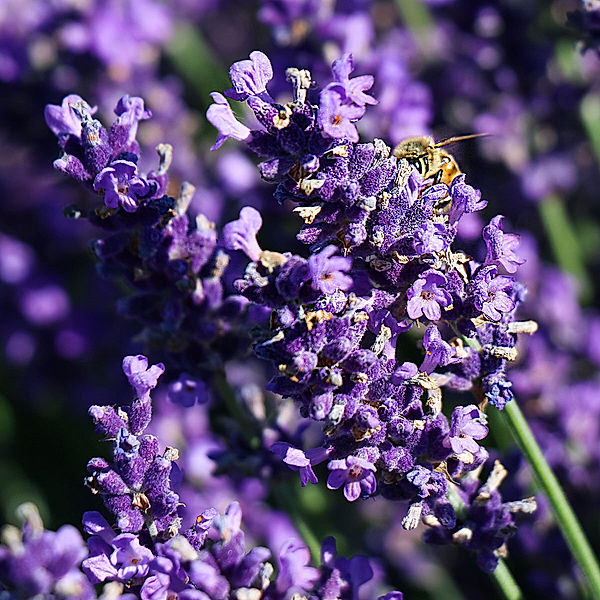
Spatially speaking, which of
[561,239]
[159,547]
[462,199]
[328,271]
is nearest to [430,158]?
[462,199]

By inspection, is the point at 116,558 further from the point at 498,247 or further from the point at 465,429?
the point at 498,247

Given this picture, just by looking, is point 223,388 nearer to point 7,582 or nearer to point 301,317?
point 301,317

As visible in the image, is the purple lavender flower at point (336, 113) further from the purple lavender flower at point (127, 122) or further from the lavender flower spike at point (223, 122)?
the purple lavender flower at point (127, 122)

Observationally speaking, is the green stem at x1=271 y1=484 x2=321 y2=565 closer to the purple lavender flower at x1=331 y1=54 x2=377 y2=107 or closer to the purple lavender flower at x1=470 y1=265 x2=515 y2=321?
the purple lavender flower at x1=470 y1=265 x2=515 y2=321

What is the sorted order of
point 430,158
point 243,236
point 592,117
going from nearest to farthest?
point 243,236 → point 430,158 → point 592,117

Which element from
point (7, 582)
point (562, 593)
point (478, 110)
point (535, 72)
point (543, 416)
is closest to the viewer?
point (7, 582)

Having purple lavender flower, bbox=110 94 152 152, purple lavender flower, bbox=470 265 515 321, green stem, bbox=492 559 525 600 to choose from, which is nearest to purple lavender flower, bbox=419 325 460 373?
purple lavender flower, bbox=470 265 515 321

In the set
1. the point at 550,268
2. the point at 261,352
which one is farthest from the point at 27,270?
the point at 261,352
